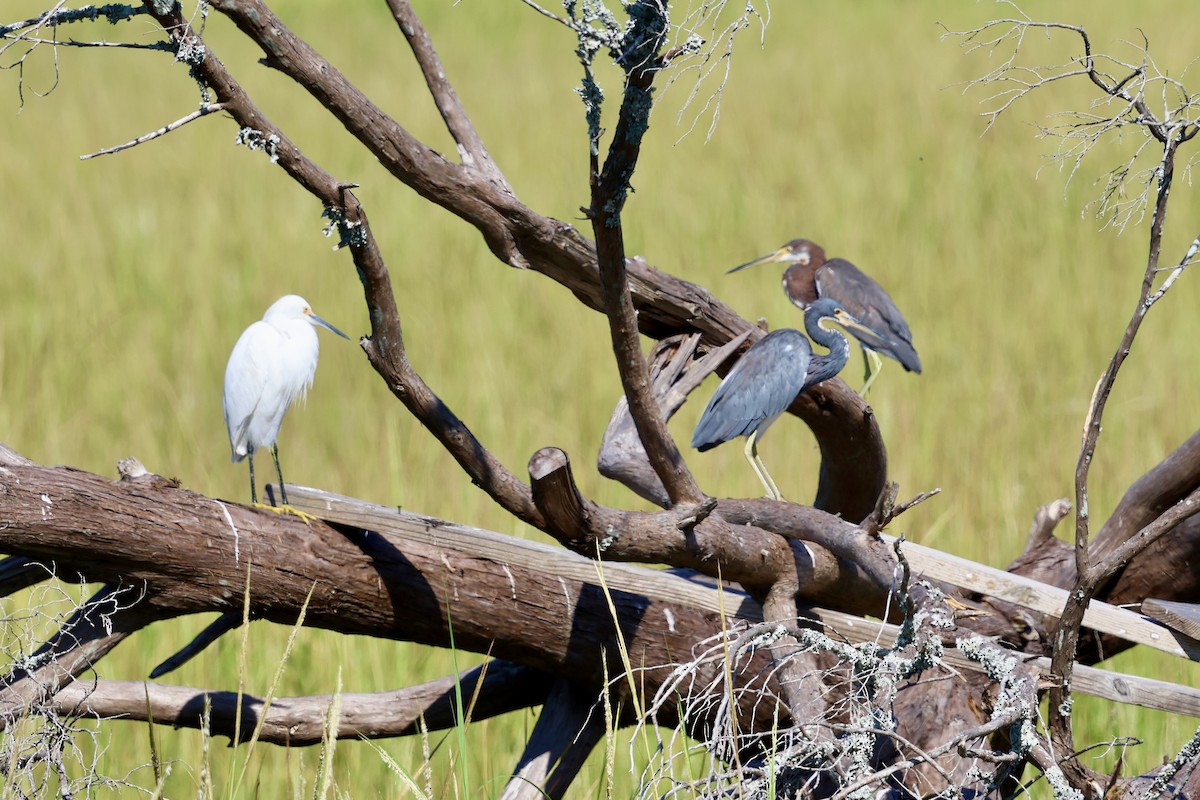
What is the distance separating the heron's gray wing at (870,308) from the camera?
11.8 feet

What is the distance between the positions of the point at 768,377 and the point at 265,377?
43.2 inches

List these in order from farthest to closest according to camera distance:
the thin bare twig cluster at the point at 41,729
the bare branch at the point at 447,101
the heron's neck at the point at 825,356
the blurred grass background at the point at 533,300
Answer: the blurred grass background at the point at 533,300, the heron's neck at the point at 825,356, the bare branch at the point at 447,101, the thin bare twig cluster at the point at 41,729

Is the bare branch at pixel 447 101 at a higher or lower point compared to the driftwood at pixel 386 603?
higher

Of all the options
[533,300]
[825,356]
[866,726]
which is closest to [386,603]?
[866,726]

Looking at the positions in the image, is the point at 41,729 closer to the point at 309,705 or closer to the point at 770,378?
the point at 309,705

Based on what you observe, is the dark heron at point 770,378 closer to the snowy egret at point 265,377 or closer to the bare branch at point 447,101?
the bare branch at point 447,101

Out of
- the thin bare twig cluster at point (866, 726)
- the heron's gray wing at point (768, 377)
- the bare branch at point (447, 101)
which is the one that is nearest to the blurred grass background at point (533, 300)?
the thin bare twig cluster at point (866, 726)

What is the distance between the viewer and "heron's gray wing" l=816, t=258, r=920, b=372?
360 centimetres

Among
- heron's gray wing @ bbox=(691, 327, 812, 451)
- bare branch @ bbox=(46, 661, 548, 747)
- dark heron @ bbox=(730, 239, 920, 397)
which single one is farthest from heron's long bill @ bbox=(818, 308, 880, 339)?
bare branch @ bbox=(46, 661, 548, 747)

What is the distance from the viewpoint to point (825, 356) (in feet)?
9.68

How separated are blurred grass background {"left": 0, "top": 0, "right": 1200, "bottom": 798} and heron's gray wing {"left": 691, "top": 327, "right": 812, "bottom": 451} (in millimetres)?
887

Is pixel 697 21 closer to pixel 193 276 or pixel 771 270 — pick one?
pixel 771 270

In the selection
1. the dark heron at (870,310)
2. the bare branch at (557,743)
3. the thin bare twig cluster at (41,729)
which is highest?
the dark heron at (870,310)

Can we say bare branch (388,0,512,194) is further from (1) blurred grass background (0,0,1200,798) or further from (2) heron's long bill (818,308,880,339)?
(2) heron's long bill (818,308,880,339)
